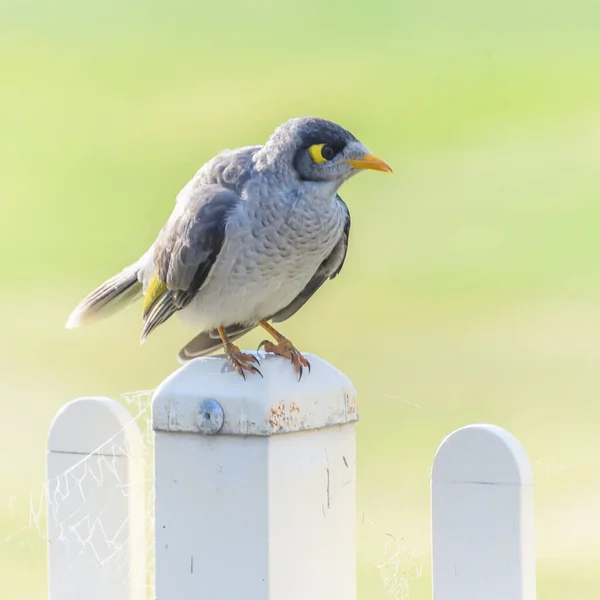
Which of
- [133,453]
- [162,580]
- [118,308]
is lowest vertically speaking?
[162,580]

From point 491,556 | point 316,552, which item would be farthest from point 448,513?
point 316,552

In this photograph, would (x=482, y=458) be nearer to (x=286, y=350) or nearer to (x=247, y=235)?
(x=286, y=350)

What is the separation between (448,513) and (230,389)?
554 millimetres

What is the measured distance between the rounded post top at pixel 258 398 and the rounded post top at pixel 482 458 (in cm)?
24

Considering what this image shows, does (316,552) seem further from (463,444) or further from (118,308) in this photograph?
(118,308)

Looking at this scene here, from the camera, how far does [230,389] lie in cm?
228

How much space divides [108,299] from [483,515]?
152 centimetres

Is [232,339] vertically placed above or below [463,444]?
above

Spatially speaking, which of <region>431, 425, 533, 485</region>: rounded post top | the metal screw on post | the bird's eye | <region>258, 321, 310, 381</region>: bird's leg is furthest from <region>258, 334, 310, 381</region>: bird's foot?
the bird's eye

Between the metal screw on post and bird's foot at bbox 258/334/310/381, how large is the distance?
217 mm

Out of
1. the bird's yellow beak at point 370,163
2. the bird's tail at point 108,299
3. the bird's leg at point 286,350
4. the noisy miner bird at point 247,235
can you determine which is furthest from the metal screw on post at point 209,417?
the bird's tail at point 108,299

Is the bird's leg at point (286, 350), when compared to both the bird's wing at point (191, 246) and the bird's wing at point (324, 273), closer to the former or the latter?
the bird's wing at point (324, 273)

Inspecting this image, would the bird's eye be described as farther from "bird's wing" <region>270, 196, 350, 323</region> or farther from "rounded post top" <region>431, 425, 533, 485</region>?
"rounded post top" <region>431, 425, 533, 485</region>

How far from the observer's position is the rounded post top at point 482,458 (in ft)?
7.53
